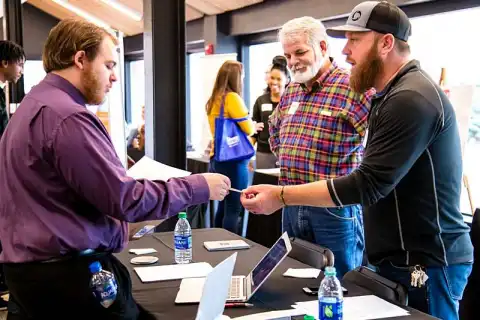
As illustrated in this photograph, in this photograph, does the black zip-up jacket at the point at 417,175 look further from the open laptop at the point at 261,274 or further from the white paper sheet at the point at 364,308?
the open laptop at the point at 261,274

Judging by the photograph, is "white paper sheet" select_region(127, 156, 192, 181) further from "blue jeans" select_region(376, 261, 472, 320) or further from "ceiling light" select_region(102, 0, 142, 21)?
"ceiling light" select_region(102, 0, 142, 21)

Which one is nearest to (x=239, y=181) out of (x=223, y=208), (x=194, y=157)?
(x=223, y=208)

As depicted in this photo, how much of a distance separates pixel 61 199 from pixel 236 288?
2.02ft

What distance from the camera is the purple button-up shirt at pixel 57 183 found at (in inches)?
54.7

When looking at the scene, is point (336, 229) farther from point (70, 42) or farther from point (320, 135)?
point (70, 42)

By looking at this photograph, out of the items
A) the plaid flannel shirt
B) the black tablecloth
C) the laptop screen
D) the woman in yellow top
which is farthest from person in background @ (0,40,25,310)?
the laptop screen

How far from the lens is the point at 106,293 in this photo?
1.44 m

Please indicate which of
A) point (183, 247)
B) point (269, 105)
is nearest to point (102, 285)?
point (183, 247)

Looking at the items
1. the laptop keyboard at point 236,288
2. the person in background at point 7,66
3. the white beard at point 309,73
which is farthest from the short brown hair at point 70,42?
the person in background at point 7,66

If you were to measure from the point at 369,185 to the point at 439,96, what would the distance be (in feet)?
1.12

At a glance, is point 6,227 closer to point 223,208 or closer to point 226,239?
point 226,239

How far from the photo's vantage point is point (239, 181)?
4441mm

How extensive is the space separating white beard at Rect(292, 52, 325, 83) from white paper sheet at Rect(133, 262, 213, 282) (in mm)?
967

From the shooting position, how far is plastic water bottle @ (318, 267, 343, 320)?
1.35 metres
